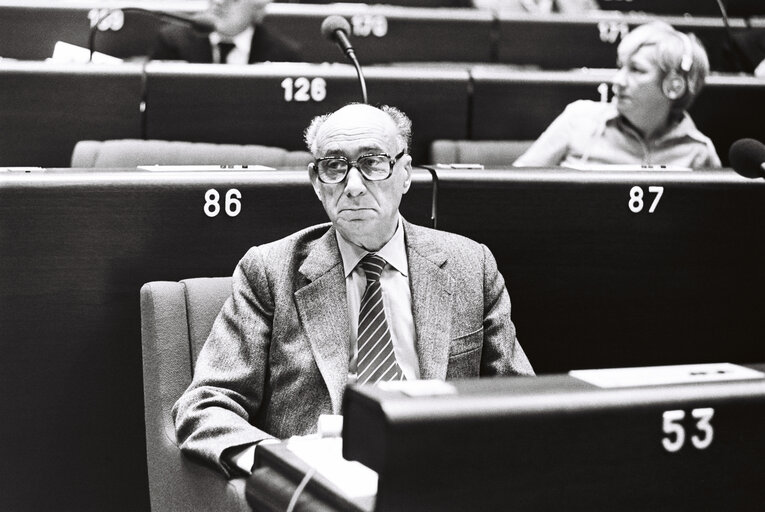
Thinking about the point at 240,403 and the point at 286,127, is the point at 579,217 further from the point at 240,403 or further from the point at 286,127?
the point at 286,127

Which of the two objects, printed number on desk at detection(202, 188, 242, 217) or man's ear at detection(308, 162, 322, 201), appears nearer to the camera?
man's ear at detection(308, 162, 322, 201)

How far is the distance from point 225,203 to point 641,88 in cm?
153

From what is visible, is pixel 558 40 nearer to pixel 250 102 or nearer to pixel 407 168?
pixel 250 102

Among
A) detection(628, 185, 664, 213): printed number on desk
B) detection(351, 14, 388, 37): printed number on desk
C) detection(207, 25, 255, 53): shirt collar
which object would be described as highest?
detection(351, 14, 388, 37): printed number on desk

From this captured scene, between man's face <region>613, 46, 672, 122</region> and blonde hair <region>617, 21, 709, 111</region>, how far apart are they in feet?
0.05

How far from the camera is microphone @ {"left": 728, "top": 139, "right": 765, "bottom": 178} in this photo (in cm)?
173

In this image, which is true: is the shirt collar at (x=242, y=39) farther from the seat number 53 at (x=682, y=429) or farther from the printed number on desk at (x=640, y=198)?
the seat number 53 at (x=682, y=429)

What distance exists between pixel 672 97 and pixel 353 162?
1.53 meters

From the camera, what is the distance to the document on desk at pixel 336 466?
1116 mm

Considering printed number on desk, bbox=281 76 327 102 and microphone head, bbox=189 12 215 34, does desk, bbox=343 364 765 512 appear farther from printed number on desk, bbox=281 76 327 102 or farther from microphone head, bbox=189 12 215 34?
microphone head, bbox=189 12 215 34

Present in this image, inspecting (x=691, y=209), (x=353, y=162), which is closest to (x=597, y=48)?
(x=691, y=209)

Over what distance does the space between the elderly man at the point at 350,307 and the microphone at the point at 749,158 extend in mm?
471

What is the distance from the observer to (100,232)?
6.75 feet

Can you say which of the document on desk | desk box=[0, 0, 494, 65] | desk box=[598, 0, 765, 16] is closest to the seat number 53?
the document on desk
